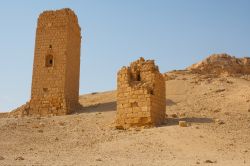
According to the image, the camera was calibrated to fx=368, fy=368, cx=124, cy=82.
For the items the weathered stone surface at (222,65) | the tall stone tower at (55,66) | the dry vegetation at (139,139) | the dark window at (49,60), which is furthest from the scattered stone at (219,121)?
the weathered stone surface at (222,65)

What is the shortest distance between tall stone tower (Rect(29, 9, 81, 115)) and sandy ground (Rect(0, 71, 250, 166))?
2.80 metres

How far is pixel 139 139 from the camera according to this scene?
39.0ft

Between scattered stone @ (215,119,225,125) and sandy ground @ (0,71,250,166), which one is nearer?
sandy ground @ (0,71,250,166)

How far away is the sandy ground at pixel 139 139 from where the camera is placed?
31.1 ft

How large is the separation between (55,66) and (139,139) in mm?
10305

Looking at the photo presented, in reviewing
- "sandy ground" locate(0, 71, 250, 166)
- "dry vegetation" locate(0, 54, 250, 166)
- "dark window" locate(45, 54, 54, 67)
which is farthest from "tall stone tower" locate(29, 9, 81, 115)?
"dry vegetation" locate(0, 54, 250, 166)

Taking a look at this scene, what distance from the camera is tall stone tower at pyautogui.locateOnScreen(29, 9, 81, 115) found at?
20.5 metres

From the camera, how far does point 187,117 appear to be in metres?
15.5

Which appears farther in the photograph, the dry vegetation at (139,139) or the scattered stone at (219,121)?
the scattered stone at (219,121)

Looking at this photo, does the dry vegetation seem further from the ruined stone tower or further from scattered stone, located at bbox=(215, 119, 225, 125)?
the ruined stone tower

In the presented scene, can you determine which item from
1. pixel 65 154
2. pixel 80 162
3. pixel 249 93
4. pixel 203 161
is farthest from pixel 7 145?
pixel 249 93

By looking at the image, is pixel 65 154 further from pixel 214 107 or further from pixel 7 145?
pixel 214 107

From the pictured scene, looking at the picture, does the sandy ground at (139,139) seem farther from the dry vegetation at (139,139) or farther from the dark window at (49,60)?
the dark window at (49,60)

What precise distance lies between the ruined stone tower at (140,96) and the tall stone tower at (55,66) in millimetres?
6561
